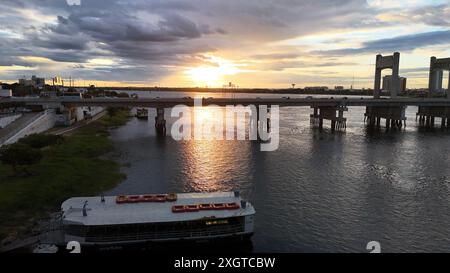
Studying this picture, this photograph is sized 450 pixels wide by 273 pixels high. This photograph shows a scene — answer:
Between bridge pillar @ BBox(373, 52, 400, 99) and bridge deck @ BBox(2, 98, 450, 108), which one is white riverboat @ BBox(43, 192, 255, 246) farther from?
bridge pillar @ BBox(373, 52, 400, 99)

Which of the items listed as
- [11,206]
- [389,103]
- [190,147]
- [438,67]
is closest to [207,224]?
[11,206]

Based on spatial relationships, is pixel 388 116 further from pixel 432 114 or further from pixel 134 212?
pixel 134 212

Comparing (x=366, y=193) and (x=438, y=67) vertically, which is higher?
(x=438, y=67)

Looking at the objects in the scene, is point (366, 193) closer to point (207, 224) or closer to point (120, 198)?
point (207, 224)

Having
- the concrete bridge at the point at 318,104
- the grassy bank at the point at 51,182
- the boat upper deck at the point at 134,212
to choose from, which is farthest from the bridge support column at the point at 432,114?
the boat upper deck at the point at 134,212

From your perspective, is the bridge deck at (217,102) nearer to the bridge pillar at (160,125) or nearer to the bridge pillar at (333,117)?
the bridge pillar at (333,117)

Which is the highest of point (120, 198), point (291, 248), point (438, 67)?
point (438, 67)
